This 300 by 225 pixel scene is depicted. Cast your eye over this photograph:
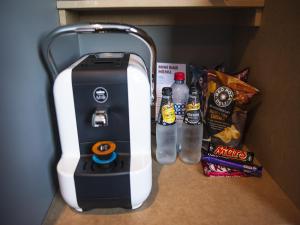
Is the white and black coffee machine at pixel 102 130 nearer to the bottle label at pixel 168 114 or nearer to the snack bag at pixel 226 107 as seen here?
the bottle label at pixel 168 114

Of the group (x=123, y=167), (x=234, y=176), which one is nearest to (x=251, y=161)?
(x=234, y=176)

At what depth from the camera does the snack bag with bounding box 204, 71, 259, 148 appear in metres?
0.79

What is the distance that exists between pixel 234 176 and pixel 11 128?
0.61 m

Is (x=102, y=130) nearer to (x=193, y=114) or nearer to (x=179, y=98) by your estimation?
(x=193, y=114)

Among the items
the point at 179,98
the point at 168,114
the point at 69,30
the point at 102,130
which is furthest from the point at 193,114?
the point at 69,30

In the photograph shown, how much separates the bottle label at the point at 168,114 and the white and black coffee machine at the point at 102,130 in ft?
0.46

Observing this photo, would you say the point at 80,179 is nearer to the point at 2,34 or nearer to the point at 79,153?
the point at 79,153

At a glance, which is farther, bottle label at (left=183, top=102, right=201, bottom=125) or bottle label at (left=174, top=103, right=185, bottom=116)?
bottle label at (left=174, top=103, right=185, bottom=116)

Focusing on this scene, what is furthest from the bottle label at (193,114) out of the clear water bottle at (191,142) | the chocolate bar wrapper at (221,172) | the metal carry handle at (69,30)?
the metal carry handle at (69,30)

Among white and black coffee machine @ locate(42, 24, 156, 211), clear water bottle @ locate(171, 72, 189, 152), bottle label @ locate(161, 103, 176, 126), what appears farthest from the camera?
clear water bottle @ locate(171, 72, 189, 152)

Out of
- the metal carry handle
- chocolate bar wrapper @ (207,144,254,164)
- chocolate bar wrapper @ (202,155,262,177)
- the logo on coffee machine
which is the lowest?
chocolate bar wrapper @ (202,155,262,177)

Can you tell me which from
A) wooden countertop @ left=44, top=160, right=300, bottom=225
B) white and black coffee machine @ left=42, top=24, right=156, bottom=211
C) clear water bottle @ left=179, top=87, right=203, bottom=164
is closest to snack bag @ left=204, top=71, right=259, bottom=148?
clear water bottle @ left=179, top=87, right=203, bottom=164

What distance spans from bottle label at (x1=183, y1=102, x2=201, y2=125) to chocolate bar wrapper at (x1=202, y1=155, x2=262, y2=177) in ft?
0.39

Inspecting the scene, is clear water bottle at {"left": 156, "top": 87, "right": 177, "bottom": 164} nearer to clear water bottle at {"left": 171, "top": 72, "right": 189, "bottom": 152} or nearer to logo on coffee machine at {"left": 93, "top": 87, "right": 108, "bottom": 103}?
clear water bottle at {"left": 171, "top": 72, "right": 189, "bottom": 152}
